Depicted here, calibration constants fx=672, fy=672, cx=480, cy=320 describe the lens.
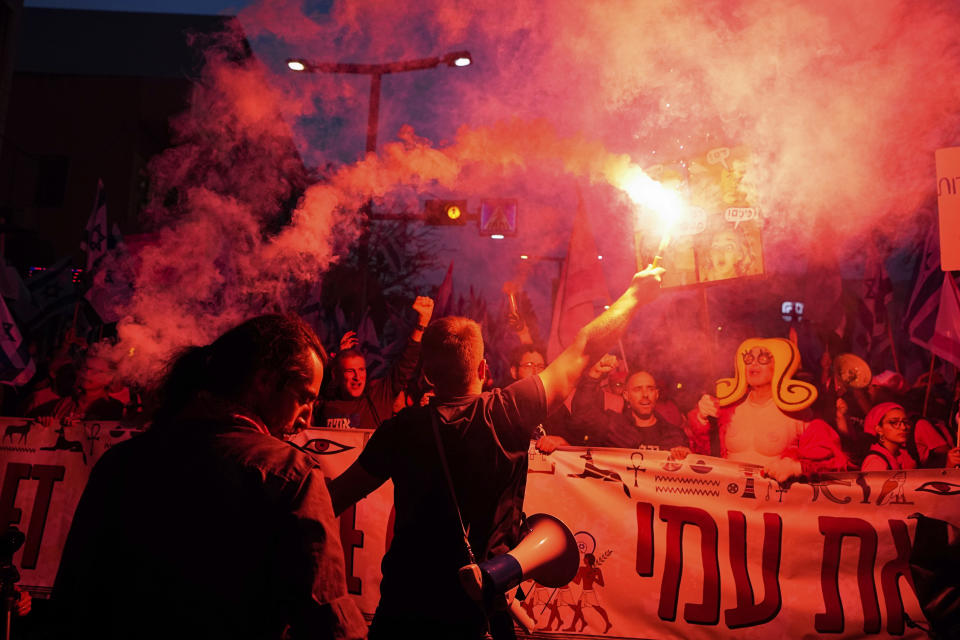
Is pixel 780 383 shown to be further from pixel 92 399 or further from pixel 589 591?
pixel 92 399

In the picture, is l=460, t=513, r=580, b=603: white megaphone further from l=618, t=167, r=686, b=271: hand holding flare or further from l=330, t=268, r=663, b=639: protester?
l=618, t=167, r=686, b=271: hand holding flare

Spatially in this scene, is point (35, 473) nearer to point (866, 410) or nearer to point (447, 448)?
point (447, 448)

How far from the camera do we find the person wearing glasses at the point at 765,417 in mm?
5262

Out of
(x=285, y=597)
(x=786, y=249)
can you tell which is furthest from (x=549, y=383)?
(x=786, y=249)

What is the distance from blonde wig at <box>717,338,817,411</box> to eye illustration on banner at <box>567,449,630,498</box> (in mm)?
1976

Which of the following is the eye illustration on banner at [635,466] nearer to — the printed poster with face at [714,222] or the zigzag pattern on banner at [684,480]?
the zigzag pattern on banner at [684,480]

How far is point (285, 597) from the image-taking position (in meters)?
1.35

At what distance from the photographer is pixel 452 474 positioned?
7.52 ft

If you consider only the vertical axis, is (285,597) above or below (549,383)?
below

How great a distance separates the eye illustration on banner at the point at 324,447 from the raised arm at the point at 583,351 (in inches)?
103

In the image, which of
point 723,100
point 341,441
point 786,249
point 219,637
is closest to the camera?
point 219,637

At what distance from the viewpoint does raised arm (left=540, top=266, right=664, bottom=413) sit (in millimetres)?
2432

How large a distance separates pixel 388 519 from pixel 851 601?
114 inches

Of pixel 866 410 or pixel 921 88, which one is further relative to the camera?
pixel 866 410
